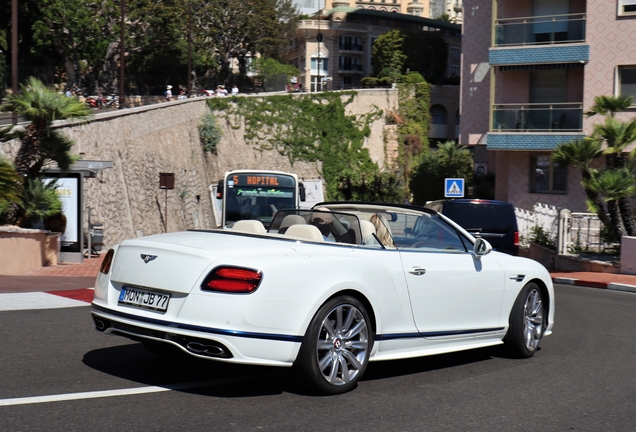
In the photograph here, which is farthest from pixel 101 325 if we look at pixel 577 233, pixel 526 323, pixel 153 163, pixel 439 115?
pixel 439 115

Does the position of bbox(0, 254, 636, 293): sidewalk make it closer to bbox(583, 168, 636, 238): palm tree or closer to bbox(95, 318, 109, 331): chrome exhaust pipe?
bbox(583, 168, 636, 238): palm tree

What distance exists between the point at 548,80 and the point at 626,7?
165 inches

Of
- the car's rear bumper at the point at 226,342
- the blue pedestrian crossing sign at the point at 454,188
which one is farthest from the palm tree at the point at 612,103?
the car's rear bumper at the point at 226,342

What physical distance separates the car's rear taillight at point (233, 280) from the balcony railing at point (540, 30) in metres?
31.2

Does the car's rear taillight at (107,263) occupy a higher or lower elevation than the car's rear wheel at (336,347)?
higher

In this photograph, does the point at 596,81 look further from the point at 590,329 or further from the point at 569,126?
the point at 590,329

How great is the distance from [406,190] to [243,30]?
2276cm

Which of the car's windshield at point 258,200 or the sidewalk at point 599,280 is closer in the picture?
the sidewalk at point 599,280

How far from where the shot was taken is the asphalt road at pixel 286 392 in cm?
535

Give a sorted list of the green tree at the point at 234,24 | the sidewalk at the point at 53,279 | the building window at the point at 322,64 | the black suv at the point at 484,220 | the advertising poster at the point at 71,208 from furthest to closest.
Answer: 1. the building window at the point at 322,64
2. the green tree at the point at 234,24
3. the advertising poster at the point at 71,208
4. the black suv at the point at 484,220
5. the sidewalk at the point at 53,279

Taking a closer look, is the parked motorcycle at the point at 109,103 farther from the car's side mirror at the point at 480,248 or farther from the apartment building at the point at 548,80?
the car's side mirror at the point at 480,248

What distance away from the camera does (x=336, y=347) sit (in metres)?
6.21

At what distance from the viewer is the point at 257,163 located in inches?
1938

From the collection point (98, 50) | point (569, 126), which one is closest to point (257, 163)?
point (569, 126)
